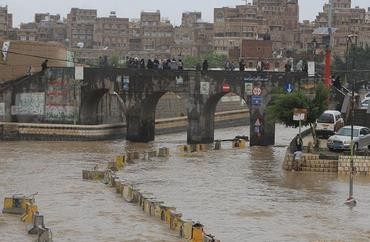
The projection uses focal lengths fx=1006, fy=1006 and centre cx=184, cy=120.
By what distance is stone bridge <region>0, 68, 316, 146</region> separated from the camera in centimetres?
5975

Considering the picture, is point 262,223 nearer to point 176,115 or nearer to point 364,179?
point 364,179

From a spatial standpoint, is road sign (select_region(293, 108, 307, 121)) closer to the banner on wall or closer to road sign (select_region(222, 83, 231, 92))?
road sign (select_region(222, 83, 231, 92))

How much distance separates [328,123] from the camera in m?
51.2

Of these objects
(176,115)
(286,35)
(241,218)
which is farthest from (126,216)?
(286,35)

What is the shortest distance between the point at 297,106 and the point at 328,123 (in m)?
3.04

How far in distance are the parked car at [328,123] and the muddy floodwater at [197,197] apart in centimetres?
255

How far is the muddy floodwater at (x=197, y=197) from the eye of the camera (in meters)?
29.7

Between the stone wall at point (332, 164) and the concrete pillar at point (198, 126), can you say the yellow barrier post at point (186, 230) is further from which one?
the concrete pillar at point (198, 126)

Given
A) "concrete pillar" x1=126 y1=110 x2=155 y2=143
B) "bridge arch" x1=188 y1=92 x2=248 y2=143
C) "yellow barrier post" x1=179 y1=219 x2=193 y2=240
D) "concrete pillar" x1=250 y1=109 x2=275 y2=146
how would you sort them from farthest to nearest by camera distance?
"concrete pillar" x1=126 y1=110 x2=155 y2=143 → "bridge arch" x1=188 y1=92 x2=248 y2=143 → "concrete pillar" x1=250 y1=109 x2=275 y2=146 → "yellow barrier post" x1=179 y1=219 x2=193 y2=240

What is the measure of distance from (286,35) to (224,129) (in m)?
117

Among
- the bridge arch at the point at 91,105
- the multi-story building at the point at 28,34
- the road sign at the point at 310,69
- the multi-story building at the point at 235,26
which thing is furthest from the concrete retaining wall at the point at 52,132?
the multi-story building at the point at 28,34

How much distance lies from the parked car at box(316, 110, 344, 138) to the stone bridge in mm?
7125

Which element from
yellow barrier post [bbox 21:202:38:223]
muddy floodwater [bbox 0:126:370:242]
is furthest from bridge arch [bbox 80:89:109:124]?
yellow barrier post [bbox 21:202:38:223]

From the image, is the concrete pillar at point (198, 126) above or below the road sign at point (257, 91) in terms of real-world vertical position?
below
